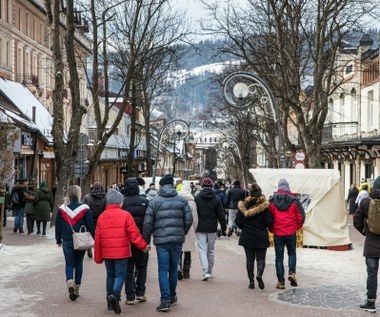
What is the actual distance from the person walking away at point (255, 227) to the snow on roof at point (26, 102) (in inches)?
1049

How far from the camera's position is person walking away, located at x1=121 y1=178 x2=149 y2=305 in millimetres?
10984

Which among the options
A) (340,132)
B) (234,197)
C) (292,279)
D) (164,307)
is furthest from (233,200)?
(340,132)

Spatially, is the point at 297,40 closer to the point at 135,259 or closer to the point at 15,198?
the point at 15,198

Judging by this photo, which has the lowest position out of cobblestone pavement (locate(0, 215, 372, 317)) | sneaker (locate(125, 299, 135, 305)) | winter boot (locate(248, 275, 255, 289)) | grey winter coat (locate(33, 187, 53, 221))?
cobblestone pavement (locate(0, 215, 372, 317))

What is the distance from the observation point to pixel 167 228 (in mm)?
10758

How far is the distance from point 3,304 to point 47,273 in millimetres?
3415

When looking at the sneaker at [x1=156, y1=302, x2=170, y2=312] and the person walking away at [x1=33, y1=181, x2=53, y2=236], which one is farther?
the person walking away at [x1=33, y1=181, x2=53, y2=236]

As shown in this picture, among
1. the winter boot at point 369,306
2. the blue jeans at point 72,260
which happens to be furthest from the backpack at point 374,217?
the blue jeans at point 72,260

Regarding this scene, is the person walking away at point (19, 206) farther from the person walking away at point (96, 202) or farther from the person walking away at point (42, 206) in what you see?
the person walking away at point (96, 202)

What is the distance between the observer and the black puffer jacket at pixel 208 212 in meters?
13.7

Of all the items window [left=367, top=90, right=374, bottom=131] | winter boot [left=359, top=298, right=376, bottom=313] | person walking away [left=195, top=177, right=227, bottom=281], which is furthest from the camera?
window [left=367, top=90, right=374, bottom=131]

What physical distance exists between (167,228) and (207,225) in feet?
9.73

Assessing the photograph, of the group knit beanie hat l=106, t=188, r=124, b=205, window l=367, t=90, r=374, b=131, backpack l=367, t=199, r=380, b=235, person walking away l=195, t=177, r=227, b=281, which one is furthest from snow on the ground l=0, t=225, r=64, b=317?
window l=367, t=90, r=374, b=131

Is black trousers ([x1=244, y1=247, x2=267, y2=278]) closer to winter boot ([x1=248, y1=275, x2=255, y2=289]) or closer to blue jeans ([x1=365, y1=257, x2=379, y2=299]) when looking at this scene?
winter boot ([x1=248, y1=275, x2=255, y2=289])
